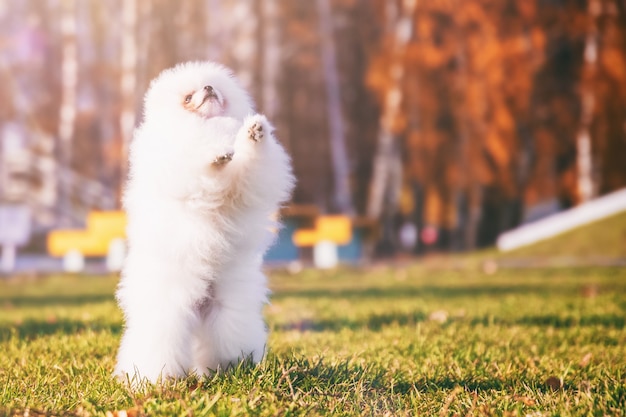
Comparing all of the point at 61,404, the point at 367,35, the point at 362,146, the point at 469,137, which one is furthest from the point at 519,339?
the point at 362,146

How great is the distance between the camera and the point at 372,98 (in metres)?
24.4

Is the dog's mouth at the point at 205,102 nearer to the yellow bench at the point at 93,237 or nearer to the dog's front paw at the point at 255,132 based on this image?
the dog's front paw at the point at 255,132

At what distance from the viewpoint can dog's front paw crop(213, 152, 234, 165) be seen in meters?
3.06

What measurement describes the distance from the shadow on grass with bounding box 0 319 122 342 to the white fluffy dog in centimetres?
209

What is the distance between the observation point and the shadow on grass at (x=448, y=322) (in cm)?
602

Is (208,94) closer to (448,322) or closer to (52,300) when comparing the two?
(448,322)

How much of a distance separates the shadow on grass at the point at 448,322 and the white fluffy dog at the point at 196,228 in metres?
2.63

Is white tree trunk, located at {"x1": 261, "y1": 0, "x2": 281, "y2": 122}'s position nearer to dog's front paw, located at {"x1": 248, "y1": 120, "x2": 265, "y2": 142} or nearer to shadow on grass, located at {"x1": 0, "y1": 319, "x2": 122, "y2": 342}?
shadow on grass, located at {"x1": 0, "y1": 319, "x2": 122, "y2": 342}

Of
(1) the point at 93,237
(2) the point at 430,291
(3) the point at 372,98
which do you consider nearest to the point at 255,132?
(2) the point at 430,291

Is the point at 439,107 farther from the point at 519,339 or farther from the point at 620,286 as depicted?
the point at 519,339

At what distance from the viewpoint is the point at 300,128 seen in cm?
2600

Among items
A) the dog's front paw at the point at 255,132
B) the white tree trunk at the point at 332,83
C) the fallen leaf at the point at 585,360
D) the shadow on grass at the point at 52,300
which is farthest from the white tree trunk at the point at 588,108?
the dog's front paw at the point at 255,132

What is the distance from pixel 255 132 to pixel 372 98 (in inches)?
856

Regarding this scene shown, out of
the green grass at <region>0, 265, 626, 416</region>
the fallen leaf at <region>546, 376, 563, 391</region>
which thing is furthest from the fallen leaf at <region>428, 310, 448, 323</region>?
the fallen leaf at <region>546, 376, 563, 391</region>
